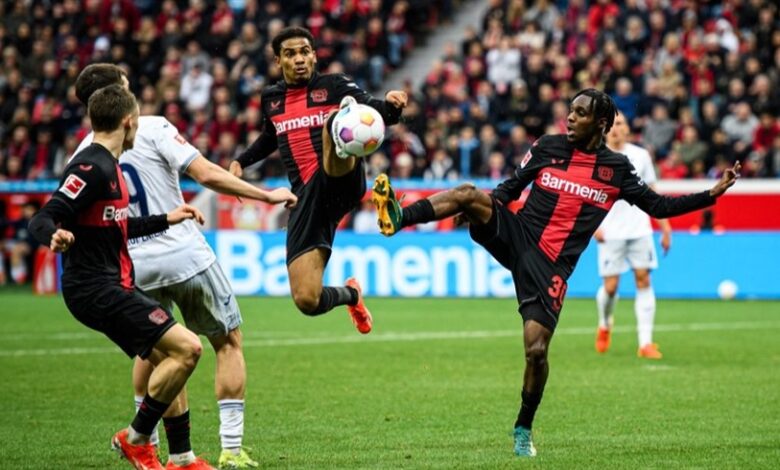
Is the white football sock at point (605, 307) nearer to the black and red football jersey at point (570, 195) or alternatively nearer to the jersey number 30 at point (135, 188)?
the black and red football jersey at point (570, 195)

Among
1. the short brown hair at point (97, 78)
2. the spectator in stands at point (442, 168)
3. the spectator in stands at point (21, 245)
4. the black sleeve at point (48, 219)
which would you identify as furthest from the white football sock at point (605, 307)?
the spectator in stands at point (21, 245)

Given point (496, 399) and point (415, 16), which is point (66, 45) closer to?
point (415, 16)

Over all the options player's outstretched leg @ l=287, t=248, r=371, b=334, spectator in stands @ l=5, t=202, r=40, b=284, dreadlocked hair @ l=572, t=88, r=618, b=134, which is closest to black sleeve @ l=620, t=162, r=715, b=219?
dreadlocked hair @ l=572, t=88, r=618, b=134

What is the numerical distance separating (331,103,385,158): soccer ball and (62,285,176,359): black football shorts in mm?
1854

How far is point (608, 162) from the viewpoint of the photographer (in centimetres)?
932

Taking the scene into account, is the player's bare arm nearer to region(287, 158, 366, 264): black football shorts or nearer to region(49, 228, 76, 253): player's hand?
region(49, 228, 76, 253): player's hand

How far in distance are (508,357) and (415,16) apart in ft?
59.1

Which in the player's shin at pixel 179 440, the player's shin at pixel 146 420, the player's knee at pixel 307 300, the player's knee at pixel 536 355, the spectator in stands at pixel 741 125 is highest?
the spectator in stands at pixel 741 125

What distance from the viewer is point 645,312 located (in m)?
14.3

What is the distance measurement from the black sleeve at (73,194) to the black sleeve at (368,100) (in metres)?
2.31

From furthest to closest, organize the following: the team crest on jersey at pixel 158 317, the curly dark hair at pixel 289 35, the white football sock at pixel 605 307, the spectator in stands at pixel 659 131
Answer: the spectator in stands at pixel 659 131 < the white football sock at pixel 605 307 < the curly dark hair at pixel 289 35 < the team crest on jersey at pixel 158 317

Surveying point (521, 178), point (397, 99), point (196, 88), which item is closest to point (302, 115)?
point (397, 99)

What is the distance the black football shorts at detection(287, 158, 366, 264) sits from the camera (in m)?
9.48

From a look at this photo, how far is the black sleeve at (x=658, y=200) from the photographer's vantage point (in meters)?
8.98
